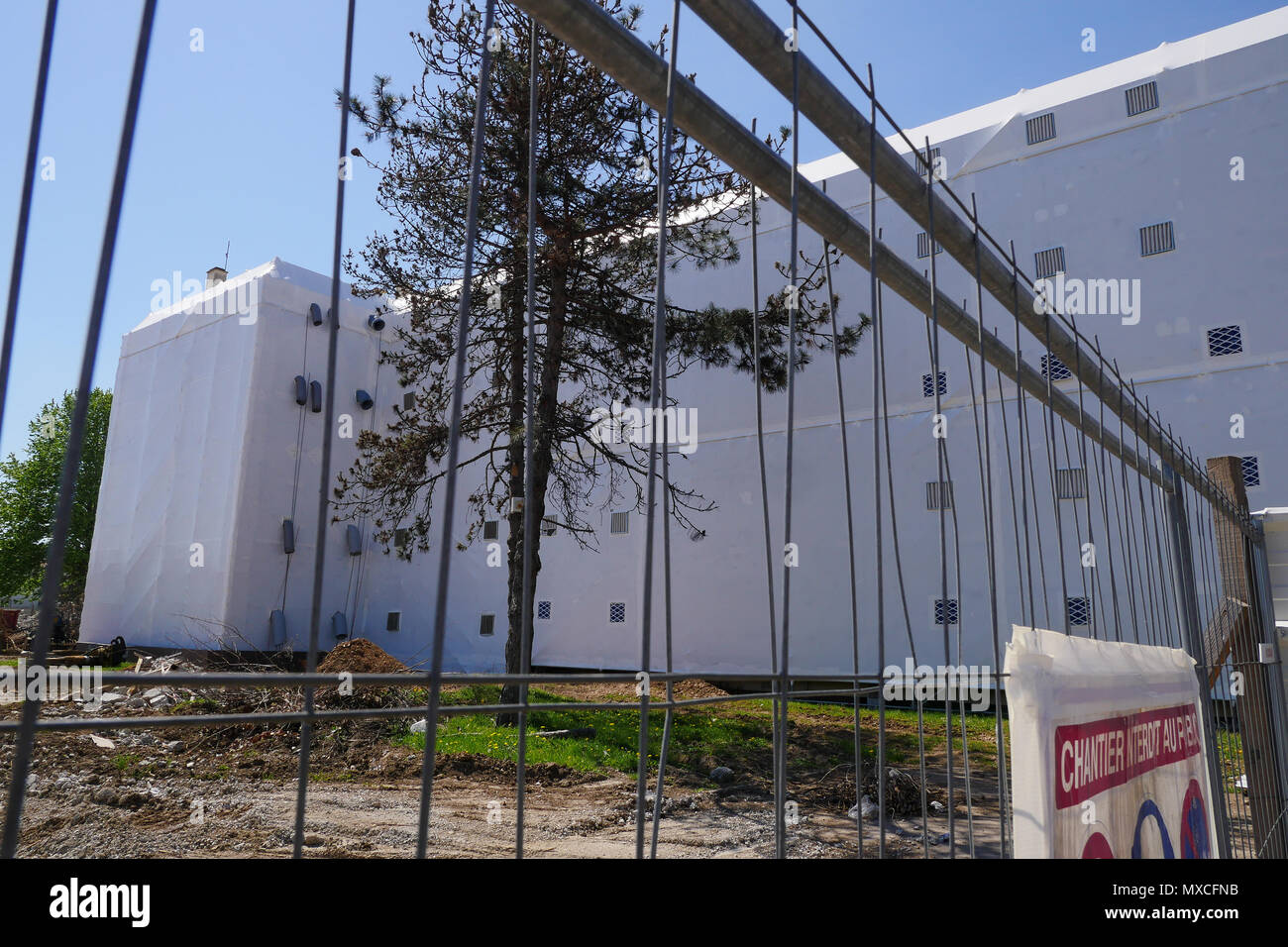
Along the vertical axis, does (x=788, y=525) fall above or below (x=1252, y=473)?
below

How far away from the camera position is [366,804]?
5840 mm

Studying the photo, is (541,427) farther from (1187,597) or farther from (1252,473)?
(1252,473)

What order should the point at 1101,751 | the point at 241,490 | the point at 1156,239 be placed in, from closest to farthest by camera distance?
the point at 1101,751 → the point at 1156,239 → the point at 241,490

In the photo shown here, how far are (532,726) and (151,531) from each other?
12671 millimetres

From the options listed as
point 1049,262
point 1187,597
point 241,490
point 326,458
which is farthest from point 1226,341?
point 241,490

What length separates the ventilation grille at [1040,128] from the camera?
466 inches

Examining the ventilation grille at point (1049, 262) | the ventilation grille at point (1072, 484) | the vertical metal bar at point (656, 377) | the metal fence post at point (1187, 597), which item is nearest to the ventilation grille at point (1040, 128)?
the ventilation grille at point (1049, 262)

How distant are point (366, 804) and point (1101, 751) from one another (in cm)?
541

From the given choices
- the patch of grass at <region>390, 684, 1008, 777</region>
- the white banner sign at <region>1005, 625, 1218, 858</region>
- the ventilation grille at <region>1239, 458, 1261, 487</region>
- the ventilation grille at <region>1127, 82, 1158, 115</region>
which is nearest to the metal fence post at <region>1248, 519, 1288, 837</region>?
the white banner sign at <region>1005, 625, 1218, 858</region>

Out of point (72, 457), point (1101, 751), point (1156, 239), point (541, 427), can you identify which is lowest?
point (1101, 751)

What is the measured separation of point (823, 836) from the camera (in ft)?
18.0

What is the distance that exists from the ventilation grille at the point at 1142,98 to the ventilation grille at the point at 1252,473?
473 centimetres

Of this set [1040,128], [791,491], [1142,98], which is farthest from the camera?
[1040,128]

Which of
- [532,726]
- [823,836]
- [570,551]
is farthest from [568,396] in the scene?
[823,836]
